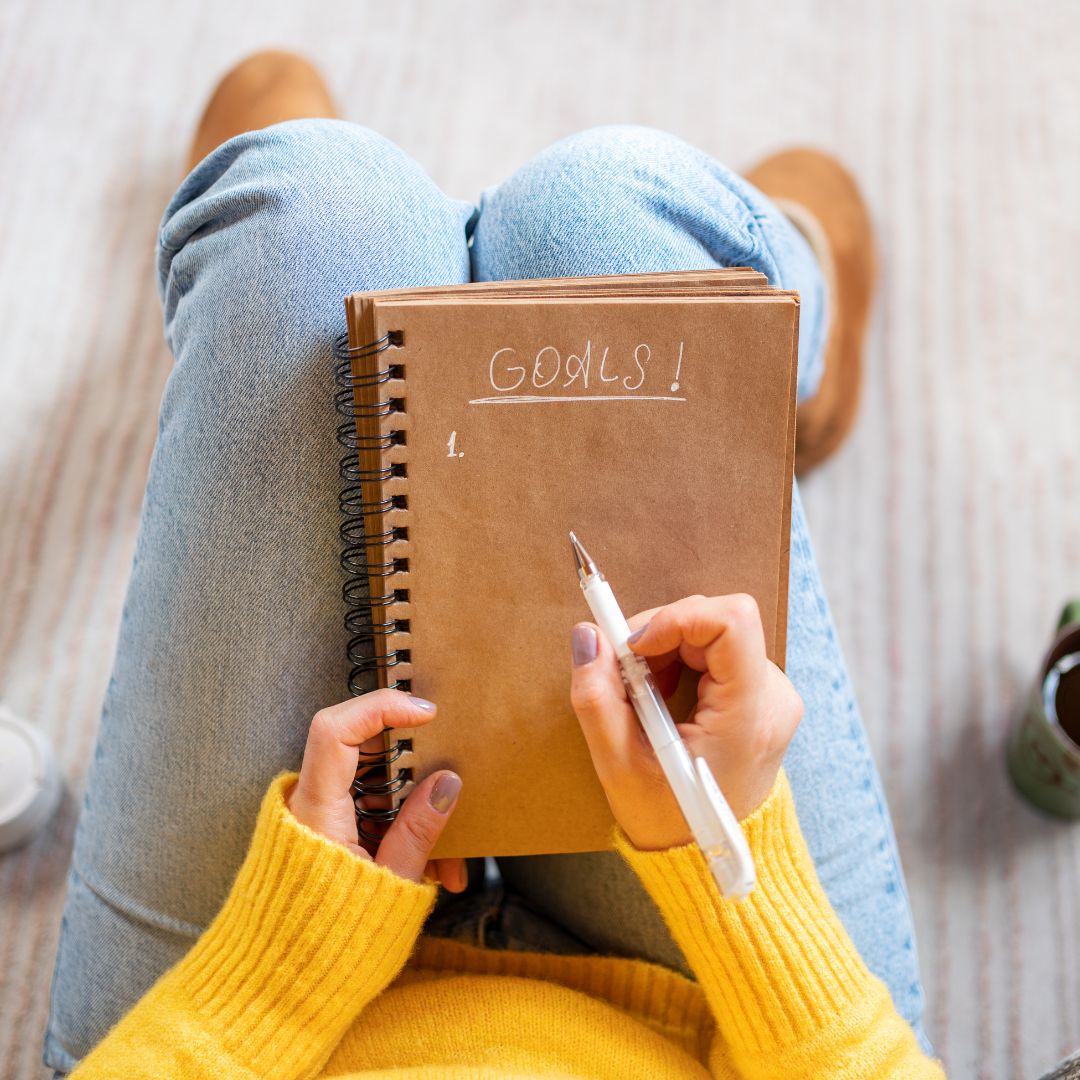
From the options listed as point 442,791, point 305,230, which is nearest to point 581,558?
point 442,791

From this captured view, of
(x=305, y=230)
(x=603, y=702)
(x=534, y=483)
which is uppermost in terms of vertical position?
(x=305, y=230)

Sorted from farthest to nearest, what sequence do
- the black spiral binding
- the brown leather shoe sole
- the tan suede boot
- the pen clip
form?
1. the brown leather shoe sole
2. the tan suede boot
3. the black spiral binding
4. the pen clip

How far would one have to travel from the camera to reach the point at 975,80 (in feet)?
4.14

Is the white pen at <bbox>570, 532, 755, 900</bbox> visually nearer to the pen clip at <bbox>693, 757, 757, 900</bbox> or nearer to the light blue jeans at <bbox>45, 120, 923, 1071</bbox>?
the pen clip at <bbox>693, 757, 757, 900</bbox>

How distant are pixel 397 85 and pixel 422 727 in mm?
929

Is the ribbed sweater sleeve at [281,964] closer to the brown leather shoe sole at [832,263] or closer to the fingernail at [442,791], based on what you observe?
the fingernail at [442,791]

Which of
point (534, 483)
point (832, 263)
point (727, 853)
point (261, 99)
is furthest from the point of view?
point (832, 263)

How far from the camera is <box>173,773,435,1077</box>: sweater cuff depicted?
57cm

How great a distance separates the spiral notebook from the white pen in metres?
0.05

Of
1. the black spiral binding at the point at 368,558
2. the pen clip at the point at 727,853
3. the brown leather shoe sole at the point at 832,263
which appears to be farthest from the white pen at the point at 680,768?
the brown leather shoe sole at the point at 832,263

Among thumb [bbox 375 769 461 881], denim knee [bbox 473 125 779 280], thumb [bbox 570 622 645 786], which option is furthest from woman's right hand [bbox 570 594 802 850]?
denim knee [bbox 473 125 779 280]

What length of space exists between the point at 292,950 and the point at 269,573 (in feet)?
0.75

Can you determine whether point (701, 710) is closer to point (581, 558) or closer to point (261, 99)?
point (581, 558)

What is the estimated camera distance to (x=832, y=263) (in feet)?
3.63
